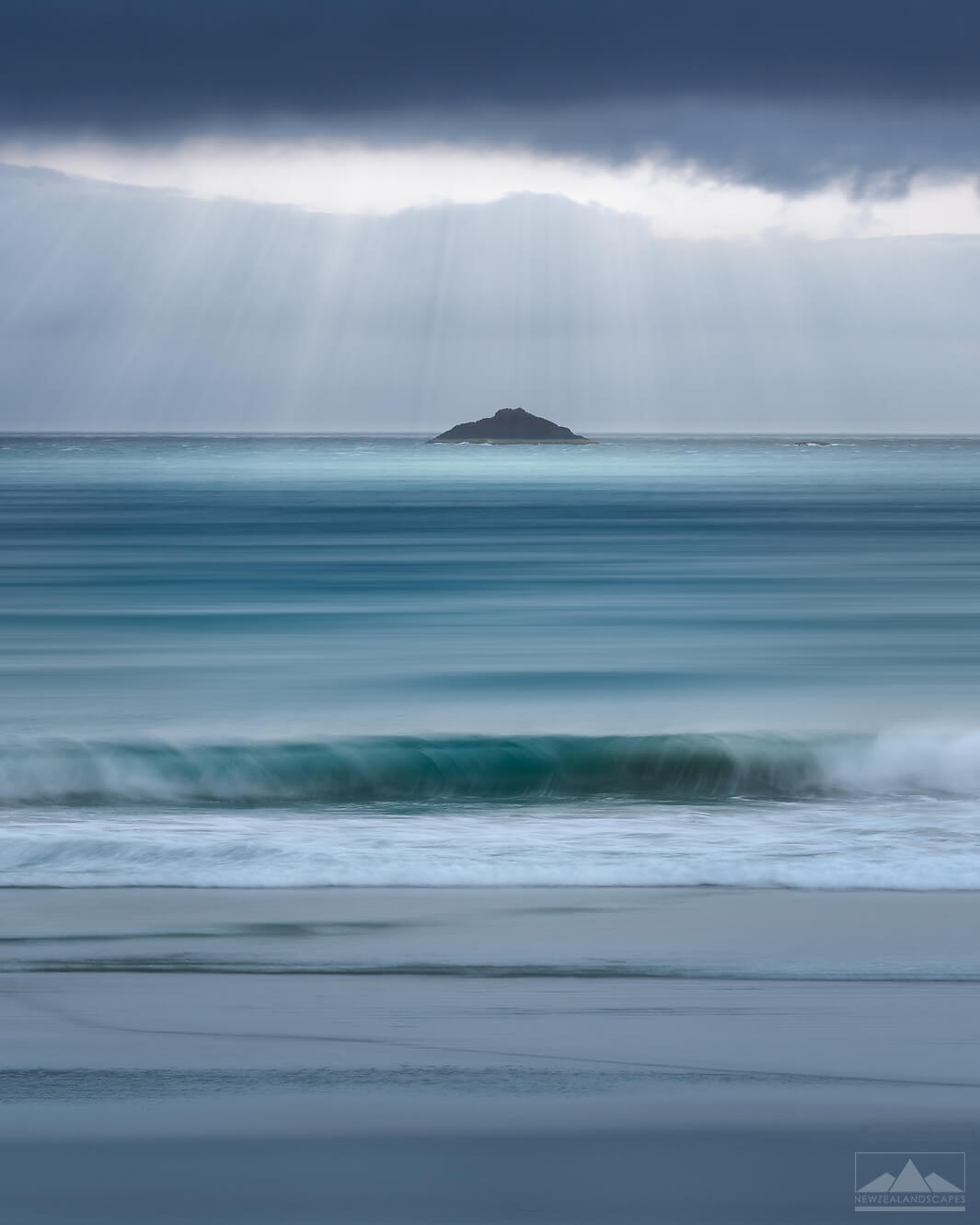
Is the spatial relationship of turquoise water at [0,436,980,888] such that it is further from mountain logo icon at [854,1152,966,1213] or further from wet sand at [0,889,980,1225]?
mountain logo icon at [854,1152,966,1213]

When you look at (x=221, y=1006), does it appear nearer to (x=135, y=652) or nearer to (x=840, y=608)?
(x=135, y=652)

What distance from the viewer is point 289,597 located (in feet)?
72.9

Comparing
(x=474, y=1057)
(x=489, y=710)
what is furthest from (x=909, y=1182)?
(x=489, y=710)

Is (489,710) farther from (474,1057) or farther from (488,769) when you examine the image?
(474,1057)

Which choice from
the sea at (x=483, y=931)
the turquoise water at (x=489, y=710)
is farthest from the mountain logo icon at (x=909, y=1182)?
the turquoise water at (x=489, y=710)

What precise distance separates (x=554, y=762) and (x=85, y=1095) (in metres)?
6.94

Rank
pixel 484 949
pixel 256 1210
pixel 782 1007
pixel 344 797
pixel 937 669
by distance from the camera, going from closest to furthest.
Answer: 1. pixel 256 1210
2. pixel 782 1007
3. pixel 484 949
4. pixel 344 797
5. pixel 937 669

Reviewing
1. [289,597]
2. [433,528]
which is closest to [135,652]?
[289,597]

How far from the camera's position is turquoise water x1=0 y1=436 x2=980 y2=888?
22.7ft

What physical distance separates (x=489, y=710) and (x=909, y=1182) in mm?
10107

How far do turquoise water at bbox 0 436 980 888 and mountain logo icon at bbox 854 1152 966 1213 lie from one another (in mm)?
2735

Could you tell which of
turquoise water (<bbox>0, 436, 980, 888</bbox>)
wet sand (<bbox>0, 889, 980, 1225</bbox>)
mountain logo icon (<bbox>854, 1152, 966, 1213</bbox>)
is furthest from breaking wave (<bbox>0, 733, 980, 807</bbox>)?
mountain logo icon (<bbox>854, 1152, 966, 1213</bbox>)

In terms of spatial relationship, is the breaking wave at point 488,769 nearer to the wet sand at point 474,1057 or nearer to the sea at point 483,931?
the sea at point 483,931

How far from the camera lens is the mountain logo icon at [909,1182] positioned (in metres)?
3.39
